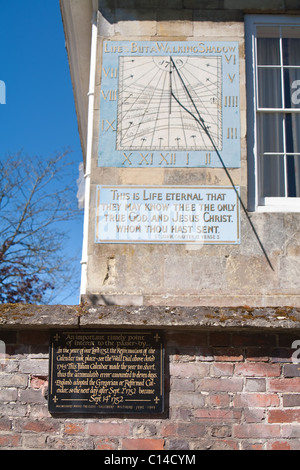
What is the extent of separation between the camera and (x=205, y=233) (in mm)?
5227

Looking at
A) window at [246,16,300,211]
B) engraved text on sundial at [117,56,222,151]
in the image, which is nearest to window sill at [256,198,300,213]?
window at [246,16,300,211]

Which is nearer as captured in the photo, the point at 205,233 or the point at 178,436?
the point at 178,436

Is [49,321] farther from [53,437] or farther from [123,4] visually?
[123,4]

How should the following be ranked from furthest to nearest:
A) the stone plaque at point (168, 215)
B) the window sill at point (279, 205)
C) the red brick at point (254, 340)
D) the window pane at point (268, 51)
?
1. the window pane at point (268, 51)
2. the window sill at point (279, 205)
3. the stone plaque at point (168, 215)
4. the red brick at point (254, 340)

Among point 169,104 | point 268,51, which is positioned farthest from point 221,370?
point 268,51

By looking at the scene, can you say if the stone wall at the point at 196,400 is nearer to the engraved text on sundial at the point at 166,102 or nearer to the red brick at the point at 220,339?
the red brick at the point at 220,339

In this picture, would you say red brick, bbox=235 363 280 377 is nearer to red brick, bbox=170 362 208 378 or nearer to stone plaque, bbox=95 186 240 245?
red brick, bbox=170 362 208 378

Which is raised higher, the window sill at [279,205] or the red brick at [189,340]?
the window sill at [279,205]

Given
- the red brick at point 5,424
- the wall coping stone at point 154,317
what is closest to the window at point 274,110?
the wall coping stone at point 154,317

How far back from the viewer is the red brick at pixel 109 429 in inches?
187

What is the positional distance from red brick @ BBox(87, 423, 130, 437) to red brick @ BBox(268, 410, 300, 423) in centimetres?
125

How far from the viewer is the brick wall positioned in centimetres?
471
